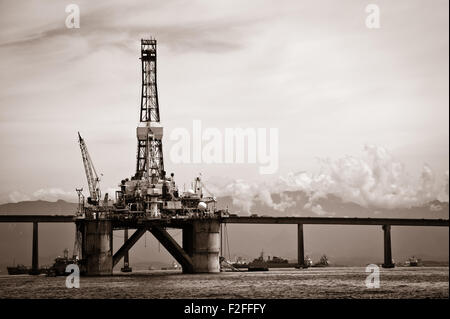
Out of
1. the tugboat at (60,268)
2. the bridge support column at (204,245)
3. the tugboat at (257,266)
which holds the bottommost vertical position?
the tugboat at (257,266)

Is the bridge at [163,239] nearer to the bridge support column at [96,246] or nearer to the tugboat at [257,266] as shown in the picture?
the bridge support column at [96,246]

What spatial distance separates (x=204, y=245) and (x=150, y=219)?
28.3 ft

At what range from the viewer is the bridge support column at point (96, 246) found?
110m

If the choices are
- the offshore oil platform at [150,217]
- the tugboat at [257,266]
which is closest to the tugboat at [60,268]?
the offshore oil platform at [150,217]

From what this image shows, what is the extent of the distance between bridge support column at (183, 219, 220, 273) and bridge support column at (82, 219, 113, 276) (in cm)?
1163

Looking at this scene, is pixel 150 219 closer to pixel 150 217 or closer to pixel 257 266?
pixel 150 217

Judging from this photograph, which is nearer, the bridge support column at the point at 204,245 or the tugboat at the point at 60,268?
the bridge support column at the point at 204,245

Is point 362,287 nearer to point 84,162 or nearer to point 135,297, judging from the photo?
point 135,297

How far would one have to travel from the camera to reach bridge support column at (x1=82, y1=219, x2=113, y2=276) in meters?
110

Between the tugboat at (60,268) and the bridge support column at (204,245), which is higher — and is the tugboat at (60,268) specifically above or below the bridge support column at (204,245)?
below
